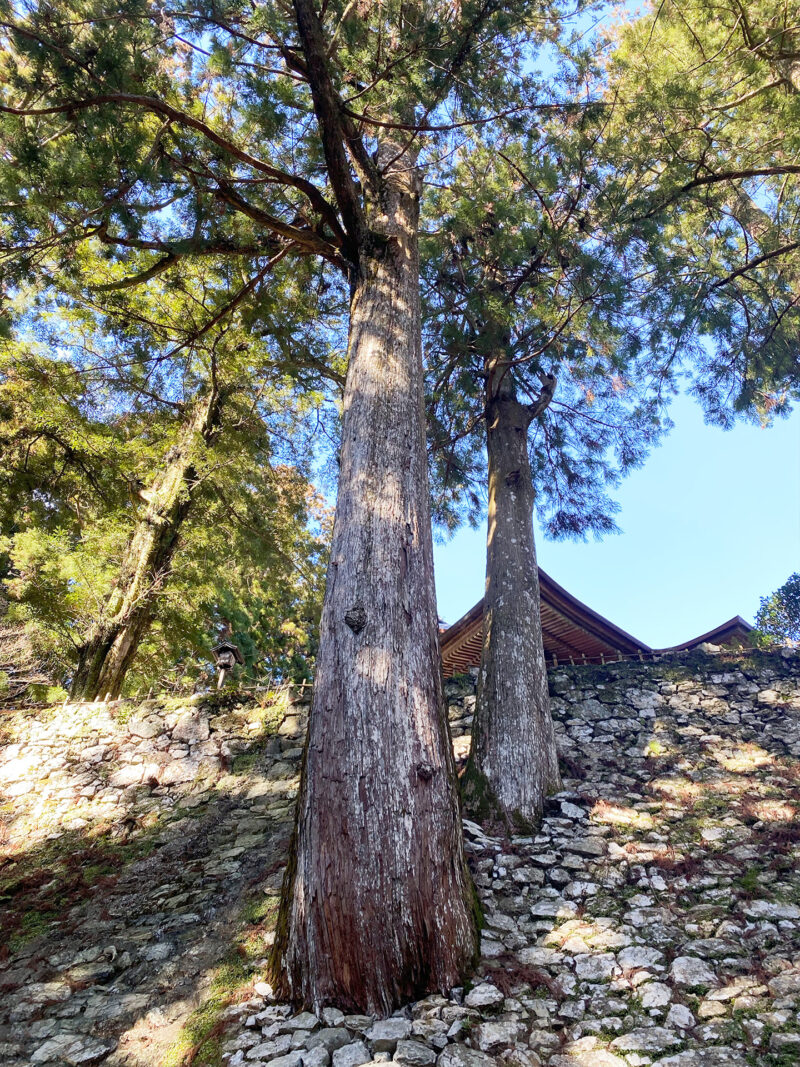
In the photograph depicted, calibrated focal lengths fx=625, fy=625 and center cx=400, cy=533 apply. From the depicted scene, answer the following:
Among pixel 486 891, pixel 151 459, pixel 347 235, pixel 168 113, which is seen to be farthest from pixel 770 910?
pixel 151 459

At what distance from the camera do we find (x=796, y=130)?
4852mm

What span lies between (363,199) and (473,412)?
A: 310cm

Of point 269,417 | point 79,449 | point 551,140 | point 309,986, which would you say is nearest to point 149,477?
point 79,449

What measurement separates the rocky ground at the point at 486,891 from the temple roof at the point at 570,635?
777 millimetres

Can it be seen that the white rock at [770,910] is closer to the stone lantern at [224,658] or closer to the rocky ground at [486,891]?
the rocky ground at [486,891]

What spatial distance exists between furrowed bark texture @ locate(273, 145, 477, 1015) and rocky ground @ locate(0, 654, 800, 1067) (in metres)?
0.17

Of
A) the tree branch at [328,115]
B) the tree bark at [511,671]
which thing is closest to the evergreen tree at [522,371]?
the tree bark at [511,671]

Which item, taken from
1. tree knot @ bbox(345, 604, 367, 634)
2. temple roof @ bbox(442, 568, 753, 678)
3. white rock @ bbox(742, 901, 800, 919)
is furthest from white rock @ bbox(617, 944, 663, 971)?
temple roof @ bbox(442, 568, 753, 678)


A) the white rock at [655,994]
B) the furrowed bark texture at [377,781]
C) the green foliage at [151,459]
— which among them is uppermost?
the green foliage at [151,459]

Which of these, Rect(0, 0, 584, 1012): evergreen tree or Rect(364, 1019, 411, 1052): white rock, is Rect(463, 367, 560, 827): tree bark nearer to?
Rect(0, 0, 584, 1012): evergreen tree

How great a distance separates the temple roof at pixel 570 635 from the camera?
299 inches

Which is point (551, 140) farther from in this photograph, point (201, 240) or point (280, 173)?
point (201, 240)

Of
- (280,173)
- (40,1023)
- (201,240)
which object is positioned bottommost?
(40,1023)

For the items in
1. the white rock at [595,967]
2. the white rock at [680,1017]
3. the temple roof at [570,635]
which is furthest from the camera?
the temple roof at [570,635]
